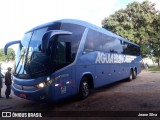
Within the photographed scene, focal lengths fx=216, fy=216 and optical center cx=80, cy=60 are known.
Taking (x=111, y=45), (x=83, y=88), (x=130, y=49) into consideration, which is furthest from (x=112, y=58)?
(x=130, y=49)

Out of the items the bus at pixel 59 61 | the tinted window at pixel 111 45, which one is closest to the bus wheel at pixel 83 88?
the bus at pixel 59 61

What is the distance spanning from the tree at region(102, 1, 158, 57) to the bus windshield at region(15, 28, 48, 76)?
91.8 feet

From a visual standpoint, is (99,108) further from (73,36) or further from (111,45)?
(111,45)

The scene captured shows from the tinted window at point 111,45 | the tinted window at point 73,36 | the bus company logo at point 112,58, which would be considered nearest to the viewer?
the tinted window at point 73,36

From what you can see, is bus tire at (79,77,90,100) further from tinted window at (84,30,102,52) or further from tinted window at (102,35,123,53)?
tinted window at (102,35,123,53)

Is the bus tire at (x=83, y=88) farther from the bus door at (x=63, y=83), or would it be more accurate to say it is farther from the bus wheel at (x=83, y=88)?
the bus door at (x=63, y=83)

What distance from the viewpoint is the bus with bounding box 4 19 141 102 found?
768 centimetres

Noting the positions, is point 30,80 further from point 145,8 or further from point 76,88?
point 145,8

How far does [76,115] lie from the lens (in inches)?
286

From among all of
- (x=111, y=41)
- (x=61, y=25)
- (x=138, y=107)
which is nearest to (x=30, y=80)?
(x=61, y=25)

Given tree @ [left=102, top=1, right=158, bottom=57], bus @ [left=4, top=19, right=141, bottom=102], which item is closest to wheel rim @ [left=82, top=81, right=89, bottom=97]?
bus @ [left=4, top=19, right=141, bottom=102]

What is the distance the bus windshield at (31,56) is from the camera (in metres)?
7.78

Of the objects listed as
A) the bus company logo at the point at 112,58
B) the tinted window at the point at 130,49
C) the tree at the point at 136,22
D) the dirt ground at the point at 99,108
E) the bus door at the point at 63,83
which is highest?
the tree at the point at 136,22

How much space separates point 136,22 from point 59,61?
31.8 m
